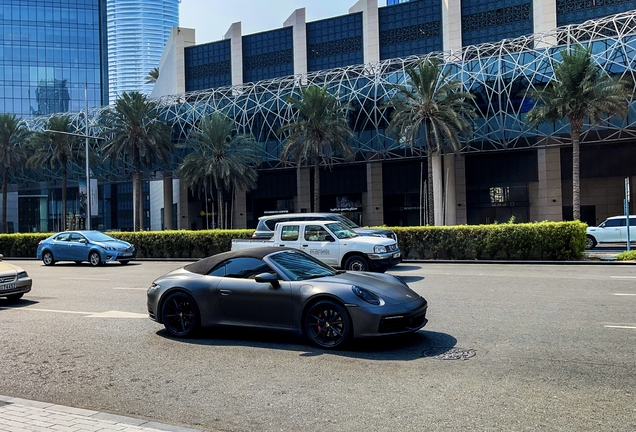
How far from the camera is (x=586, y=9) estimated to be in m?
50.8

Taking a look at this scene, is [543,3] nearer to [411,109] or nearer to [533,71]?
[533,71]

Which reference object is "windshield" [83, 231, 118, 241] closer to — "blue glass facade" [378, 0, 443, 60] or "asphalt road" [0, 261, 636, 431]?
"asphalt road" [0, 261, 636, 431]

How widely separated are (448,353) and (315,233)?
9437mm

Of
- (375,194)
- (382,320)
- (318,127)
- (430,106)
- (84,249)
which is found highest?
(430,106)

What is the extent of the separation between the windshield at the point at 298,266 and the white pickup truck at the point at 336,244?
275 inches

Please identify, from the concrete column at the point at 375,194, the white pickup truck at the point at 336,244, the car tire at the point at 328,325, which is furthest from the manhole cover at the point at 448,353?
the concrete column at the point at 375,194

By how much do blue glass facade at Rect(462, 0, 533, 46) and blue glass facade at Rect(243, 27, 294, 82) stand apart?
63.3ft

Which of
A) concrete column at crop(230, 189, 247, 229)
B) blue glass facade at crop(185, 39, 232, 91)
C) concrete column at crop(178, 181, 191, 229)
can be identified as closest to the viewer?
concrete column at crop(230, 189, 247, 229)

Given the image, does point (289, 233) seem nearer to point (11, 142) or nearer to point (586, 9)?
point (11, 142)

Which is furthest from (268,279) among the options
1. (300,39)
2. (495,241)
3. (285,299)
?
(300,39)

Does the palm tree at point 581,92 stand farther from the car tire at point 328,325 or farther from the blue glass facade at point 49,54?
the blue glass facade at point 49,54

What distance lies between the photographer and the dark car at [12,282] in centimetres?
1221

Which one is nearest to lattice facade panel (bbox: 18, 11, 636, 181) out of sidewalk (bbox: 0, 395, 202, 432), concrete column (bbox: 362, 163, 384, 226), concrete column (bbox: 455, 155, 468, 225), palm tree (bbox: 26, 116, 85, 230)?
palm tree (bbox: 26, 116, 85, 230)

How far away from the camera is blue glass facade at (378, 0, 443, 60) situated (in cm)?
5681
